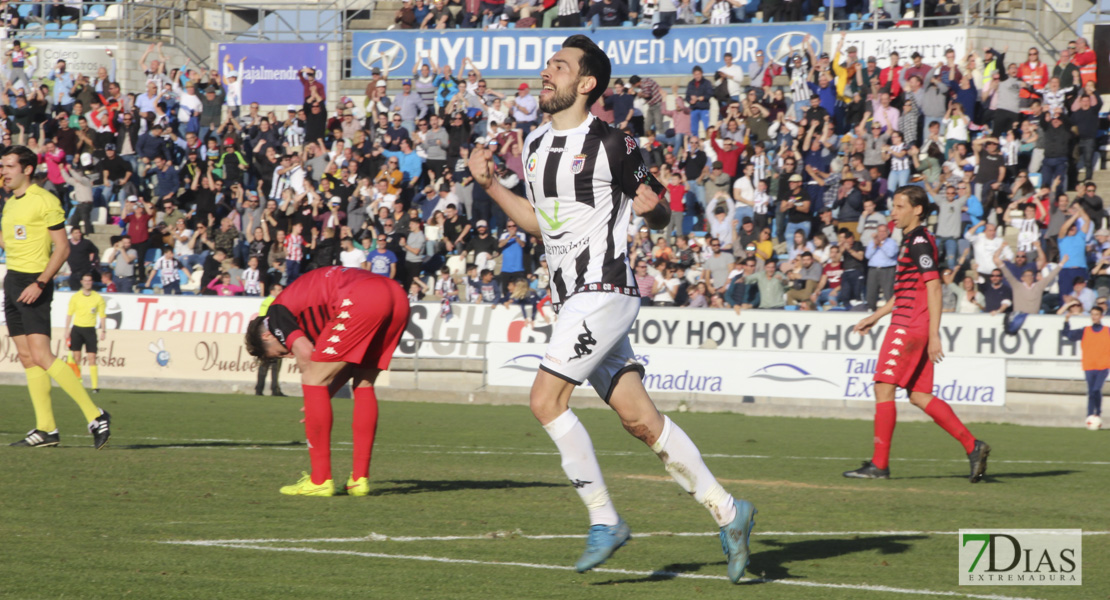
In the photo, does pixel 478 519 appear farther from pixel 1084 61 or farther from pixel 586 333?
pixel 1084 61

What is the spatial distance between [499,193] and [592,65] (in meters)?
0.75

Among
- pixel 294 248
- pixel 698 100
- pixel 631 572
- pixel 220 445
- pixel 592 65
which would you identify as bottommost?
pixel 220 445

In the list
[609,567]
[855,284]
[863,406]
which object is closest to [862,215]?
[855,284]

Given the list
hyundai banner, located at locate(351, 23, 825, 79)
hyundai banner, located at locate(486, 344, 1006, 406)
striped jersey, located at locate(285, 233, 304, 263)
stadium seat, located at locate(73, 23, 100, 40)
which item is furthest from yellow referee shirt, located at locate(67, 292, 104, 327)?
stadium seat, located at locate(73, 23, 100, 40)

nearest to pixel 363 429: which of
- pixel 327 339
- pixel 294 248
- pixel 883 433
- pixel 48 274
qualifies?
pixel 327 339

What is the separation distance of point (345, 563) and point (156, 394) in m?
17.3

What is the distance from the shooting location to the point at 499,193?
21.0ft

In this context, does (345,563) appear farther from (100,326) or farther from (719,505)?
(100,326)

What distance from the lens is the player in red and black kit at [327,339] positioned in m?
8.98

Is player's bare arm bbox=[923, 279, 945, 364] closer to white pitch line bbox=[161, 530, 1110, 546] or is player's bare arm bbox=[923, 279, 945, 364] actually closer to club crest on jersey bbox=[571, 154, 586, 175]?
white pitch line bbox=[161, 530, 1110, 546]

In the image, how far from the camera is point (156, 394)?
22.5 metres

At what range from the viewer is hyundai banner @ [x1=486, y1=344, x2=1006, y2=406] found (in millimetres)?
20047

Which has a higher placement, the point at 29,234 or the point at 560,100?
the point at 560,100

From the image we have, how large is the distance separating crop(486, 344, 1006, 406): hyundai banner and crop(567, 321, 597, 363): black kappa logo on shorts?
14.1 metres
